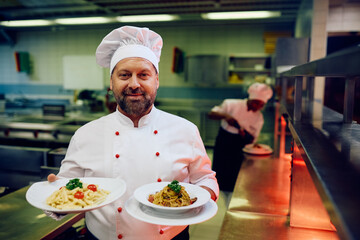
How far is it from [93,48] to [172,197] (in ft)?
26.9

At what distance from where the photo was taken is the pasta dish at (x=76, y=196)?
111 cm

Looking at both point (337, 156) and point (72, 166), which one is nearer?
point (337, 156)

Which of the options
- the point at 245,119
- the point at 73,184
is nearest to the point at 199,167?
the point at 73,184

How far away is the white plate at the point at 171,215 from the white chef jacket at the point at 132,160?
1.04ft

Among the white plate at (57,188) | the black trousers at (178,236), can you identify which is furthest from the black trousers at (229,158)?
the white plate at (57,188)

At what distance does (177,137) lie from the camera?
1541 mm

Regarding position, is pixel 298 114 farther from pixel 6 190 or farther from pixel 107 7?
pixel 107 7

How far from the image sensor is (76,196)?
1145 millimetres

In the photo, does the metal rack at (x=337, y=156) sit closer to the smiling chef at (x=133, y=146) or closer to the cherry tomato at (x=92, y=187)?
the smiling chef at (x=133, y=146)

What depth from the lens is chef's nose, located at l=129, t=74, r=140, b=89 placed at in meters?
1.34

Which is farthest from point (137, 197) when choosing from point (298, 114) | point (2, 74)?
point (2, 74)

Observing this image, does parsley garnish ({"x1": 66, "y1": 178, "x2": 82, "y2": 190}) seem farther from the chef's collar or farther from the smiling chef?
the chef's collar

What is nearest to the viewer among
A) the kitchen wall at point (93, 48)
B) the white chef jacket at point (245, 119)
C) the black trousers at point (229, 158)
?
the black trousers at point (229, 158)

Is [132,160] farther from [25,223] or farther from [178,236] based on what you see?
[25,223]
